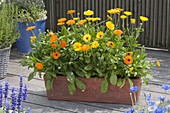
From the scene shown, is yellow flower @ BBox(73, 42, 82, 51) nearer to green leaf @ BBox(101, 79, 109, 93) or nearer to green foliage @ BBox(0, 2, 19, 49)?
green leaf @ BBox(101, 79, 109, 93)

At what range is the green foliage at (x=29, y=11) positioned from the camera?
5.43m

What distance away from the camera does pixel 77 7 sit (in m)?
6.26

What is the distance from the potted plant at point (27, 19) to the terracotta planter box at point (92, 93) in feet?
5.88

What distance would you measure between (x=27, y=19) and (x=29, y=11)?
178 mm

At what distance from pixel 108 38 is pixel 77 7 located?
2.64 metres

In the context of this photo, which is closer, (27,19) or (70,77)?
(70,77)

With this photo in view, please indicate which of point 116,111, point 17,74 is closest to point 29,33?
point 17,74

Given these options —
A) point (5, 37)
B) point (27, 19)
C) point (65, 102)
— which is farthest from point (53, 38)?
point (27, 19)

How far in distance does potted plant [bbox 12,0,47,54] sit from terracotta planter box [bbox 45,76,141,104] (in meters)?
1.79

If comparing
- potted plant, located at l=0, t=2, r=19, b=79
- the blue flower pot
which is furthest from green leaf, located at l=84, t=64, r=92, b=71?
the blue flower pot

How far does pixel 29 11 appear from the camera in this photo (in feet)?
18.3

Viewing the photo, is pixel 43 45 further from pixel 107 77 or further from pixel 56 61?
pixel 107 77

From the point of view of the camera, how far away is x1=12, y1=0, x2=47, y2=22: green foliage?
5434 millimetres

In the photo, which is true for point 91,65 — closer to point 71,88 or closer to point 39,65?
point 71,88
